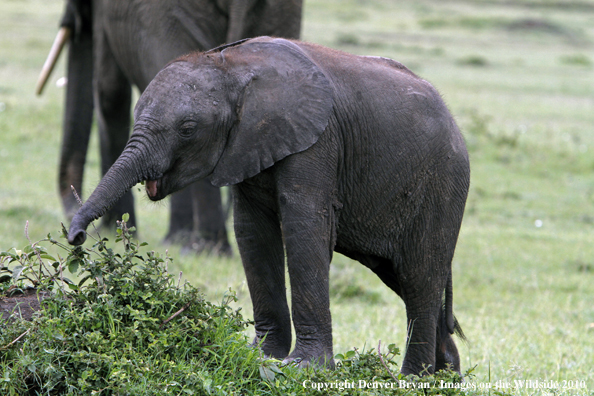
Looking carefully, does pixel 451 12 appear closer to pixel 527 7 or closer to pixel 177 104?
pixel 527 7

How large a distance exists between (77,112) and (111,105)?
90cm

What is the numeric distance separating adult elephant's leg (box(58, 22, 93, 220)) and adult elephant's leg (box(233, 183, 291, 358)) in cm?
497

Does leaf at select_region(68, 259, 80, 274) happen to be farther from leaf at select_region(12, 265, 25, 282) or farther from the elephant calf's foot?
the elephant calf's foot

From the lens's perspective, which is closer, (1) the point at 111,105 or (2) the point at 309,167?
(2) the point at 309,167

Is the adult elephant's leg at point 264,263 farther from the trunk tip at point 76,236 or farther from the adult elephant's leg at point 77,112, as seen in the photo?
the adult elephant's leg at point 77,112

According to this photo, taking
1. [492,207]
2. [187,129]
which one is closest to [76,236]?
[187,129]

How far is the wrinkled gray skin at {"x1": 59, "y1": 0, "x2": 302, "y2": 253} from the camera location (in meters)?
6.37

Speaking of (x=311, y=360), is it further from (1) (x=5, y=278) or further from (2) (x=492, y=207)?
(2) (x=492, y=207)

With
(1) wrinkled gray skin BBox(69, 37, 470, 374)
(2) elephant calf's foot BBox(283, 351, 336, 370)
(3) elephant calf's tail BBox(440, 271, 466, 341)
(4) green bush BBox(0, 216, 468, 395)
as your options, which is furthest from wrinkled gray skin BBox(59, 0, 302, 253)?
(2) elephant calf's foot BBox(283, 351, 336, 370)

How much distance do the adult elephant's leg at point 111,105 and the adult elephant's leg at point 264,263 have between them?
4.22 metres

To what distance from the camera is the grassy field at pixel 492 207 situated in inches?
243

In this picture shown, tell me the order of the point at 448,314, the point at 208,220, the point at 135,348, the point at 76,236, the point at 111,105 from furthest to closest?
1. the point at 111,105
2. the point at 208,220
3. the point at 448,314
4. the point at 135,348
5. the point at 76,236

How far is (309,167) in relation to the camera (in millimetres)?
3920

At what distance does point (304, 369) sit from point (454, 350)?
4.57 feet
